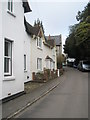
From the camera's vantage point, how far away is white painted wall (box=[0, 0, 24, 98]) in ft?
42.0

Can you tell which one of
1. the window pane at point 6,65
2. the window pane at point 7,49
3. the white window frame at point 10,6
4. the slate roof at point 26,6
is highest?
the slate roof at point 26,6

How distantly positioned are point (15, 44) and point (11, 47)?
0.45 meters

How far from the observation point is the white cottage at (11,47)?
12531 millimetres

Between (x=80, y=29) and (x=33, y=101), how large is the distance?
90.1 ft

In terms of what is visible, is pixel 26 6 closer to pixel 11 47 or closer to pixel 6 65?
pixel 11 47

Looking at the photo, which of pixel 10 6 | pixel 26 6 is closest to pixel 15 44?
pixel 10 6

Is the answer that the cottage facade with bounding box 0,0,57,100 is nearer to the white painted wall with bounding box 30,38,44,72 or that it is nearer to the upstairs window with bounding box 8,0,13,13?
the upstairs window with bounding box 8,0,13,13

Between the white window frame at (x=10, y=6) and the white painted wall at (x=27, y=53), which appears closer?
the white window frame at (x=10, y=6)

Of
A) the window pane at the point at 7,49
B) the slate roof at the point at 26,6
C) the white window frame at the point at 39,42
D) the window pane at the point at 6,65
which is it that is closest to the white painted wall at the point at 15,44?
the window pane at the point at 7,49

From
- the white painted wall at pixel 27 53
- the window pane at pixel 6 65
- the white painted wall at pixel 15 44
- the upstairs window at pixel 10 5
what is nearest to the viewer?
the white painted wall at pixel 15 44

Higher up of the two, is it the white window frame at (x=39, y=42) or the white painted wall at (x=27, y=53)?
the white window frame at (x=39, y=42)

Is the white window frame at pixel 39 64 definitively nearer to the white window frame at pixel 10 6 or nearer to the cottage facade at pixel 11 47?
the cottage facade at pixel 11 47

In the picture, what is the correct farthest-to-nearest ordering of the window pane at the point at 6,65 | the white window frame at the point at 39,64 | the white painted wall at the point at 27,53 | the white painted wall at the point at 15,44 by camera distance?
the white window frame at the point at 39,64
the white painted wall at the point at 27,53
the window pane at the point at 6,65
the white painted wall at the point at 15,44

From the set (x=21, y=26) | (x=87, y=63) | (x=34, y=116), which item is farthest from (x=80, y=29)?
(x=34, y=116)
